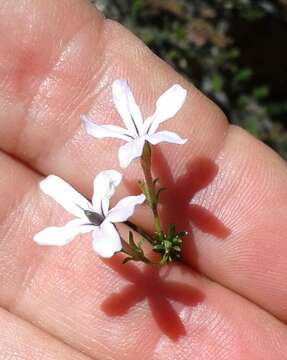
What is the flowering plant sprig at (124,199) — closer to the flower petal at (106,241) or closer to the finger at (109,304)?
the flower petal at (106,241)

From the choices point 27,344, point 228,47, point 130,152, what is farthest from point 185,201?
point 228,47

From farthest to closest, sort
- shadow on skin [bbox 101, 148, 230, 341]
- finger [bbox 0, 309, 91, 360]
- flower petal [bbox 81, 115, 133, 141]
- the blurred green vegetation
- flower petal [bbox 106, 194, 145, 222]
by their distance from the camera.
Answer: the blurred green vegetation, shadow on skin [bbox 101, 148, 230, 341], finger [bbox 0, 309, 91, 360], flower petal [bbox 81, 115, 133, 141], flower petal [bbox 106, 194, 145, 222]

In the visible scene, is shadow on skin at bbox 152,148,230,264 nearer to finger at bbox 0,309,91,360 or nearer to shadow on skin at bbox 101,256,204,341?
shadow on skin at bbox 101,256,204,341

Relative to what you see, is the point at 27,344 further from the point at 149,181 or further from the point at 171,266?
the point at 149,181

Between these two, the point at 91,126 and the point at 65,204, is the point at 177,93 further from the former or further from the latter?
the point at 65,204

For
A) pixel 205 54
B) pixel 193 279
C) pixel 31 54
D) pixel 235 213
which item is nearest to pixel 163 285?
pixel 193 279

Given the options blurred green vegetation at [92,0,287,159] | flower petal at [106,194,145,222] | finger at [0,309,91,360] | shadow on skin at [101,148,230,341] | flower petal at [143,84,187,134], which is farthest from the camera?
blurred green vegetation at [92,0,287,159]

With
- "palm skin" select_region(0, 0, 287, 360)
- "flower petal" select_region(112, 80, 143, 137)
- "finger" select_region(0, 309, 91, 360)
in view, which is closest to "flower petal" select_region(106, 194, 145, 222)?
"flower petal" select_region(112, 80, 143, 137)
